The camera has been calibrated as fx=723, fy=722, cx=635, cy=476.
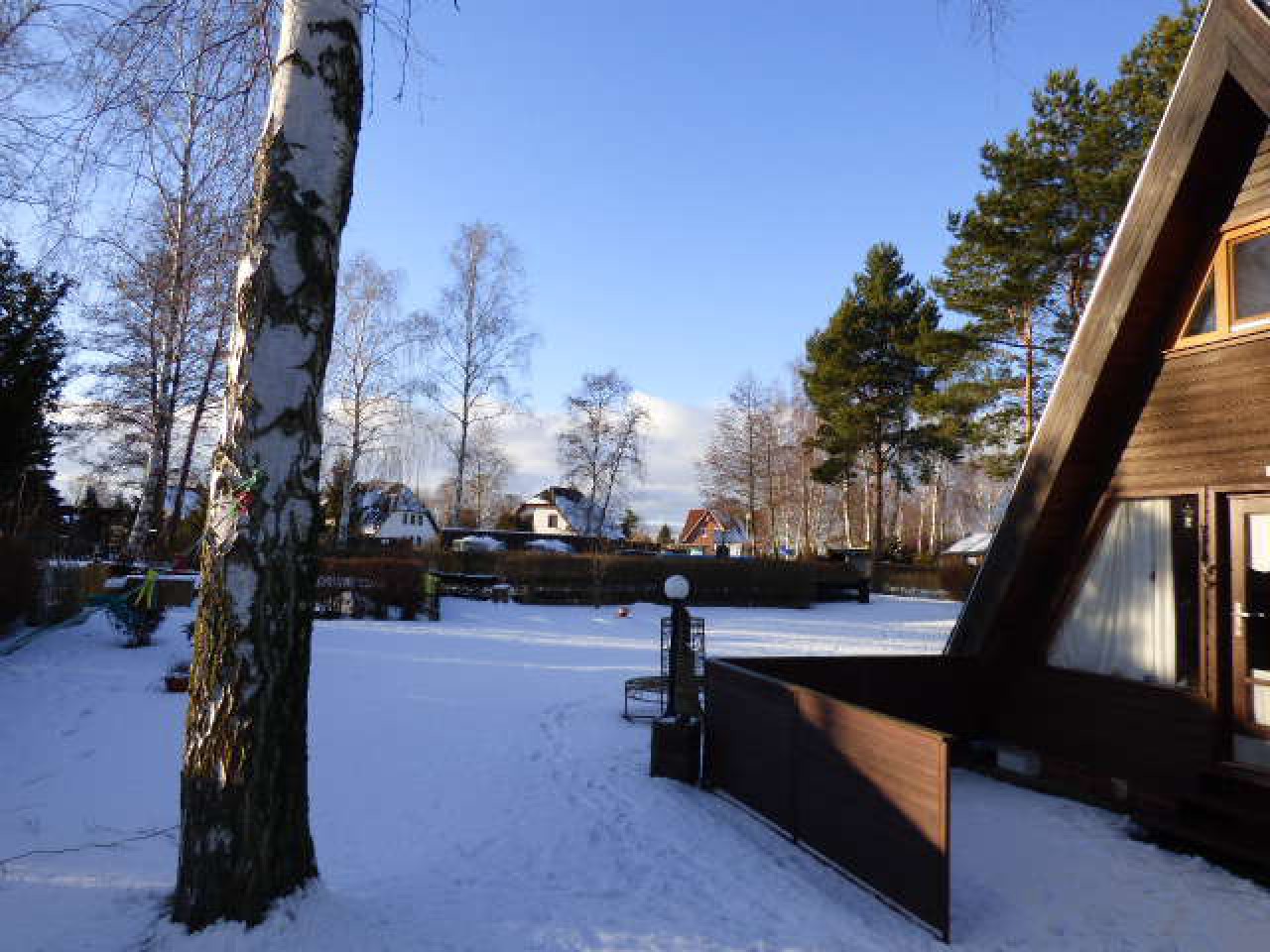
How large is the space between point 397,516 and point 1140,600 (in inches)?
1969

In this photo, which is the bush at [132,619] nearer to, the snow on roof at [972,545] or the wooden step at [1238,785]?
the wooden step at [1238,785]

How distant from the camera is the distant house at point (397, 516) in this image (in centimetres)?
4919

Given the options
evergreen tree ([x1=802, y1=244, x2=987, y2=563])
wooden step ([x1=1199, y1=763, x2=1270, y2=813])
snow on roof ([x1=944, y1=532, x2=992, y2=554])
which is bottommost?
wooden step ([x1=1199, y1=763, x2=1270, y2=813])

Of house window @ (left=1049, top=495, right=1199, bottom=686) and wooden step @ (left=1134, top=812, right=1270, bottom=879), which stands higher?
house window @ (left=1049, top=495, right=1199, bottom=686)

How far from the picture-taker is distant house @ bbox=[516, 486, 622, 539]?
57.1 meters

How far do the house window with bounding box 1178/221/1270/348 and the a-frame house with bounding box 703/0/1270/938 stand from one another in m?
0.02

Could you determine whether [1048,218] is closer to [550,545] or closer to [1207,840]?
[1207,840]

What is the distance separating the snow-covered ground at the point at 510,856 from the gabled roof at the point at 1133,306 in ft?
6.93

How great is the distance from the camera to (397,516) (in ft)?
168

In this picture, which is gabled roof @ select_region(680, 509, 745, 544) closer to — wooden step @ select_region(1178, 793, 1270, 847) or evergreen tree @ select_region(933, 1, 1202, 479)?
evergreen tree @ select_region(933, 1, 1202, 479)

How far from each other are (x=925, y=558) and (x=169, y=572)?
119ft

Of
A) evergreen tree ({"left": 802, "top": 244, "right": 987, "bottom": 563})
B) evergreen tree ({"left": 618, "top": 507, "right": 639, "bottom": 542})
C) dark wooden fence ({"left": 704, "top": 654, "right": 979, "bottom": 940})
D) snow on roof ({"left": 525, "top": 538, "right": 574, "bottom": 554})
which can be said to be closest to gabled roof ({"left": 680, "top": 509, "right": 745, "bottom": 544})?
evergreen tree ({"left": 618, "top": 507, "right": 639, "bottom": 542})

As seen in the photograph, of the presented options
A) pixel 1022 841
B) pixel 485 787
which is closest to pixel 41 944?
pixel 485 787

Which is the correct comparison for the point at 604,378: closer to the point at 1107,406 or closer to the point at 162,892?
the point at 1107,406
